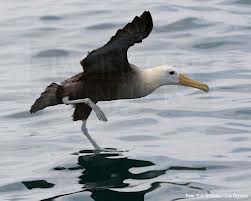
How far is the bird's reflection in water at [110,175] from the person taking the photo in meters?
8.87

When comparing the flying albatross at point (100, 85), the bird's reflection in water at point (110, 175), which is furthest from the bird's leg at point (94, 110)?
→ the bird's reflection in water at point (110, 175)

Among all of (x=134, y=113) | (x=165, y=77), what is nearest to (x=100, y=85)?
(x=165, y=77)

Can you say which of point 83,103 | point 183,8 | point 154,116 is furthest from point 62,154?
point 183,8

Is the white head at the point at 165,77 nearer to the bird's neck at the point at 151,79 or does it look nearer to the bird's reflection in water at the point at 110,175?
the bird's neck at the point at 151,79

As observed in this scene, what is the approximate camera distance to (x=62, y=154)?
33.9 ft

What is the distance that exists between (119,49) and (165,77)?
88cm

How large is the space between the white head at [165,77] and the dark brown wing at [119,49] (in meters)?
0.33

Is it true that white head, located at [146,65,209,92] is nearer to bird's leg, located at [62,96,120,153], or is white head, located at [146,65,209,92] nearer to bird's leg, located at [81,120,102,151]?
bird's leg, located at [62,96,120,153]

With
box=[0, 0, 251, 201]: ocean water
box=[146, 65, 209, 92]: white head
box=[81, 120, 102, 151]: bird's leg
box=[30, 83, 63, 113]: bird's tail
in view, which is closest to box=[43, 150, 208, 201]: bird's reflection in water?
box=[0, 0, 251, 201]: ocean water

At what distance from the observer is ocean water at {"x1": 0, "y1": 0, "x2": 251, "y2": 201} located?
30.3ft

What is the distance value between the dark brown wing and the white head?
332 mm

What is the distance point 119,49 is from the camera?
398 inches

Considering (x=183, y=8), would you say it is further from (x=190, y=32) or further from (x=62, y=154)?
(x=62, y=154)

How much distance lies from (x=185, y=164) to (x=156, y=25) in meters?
6.34
